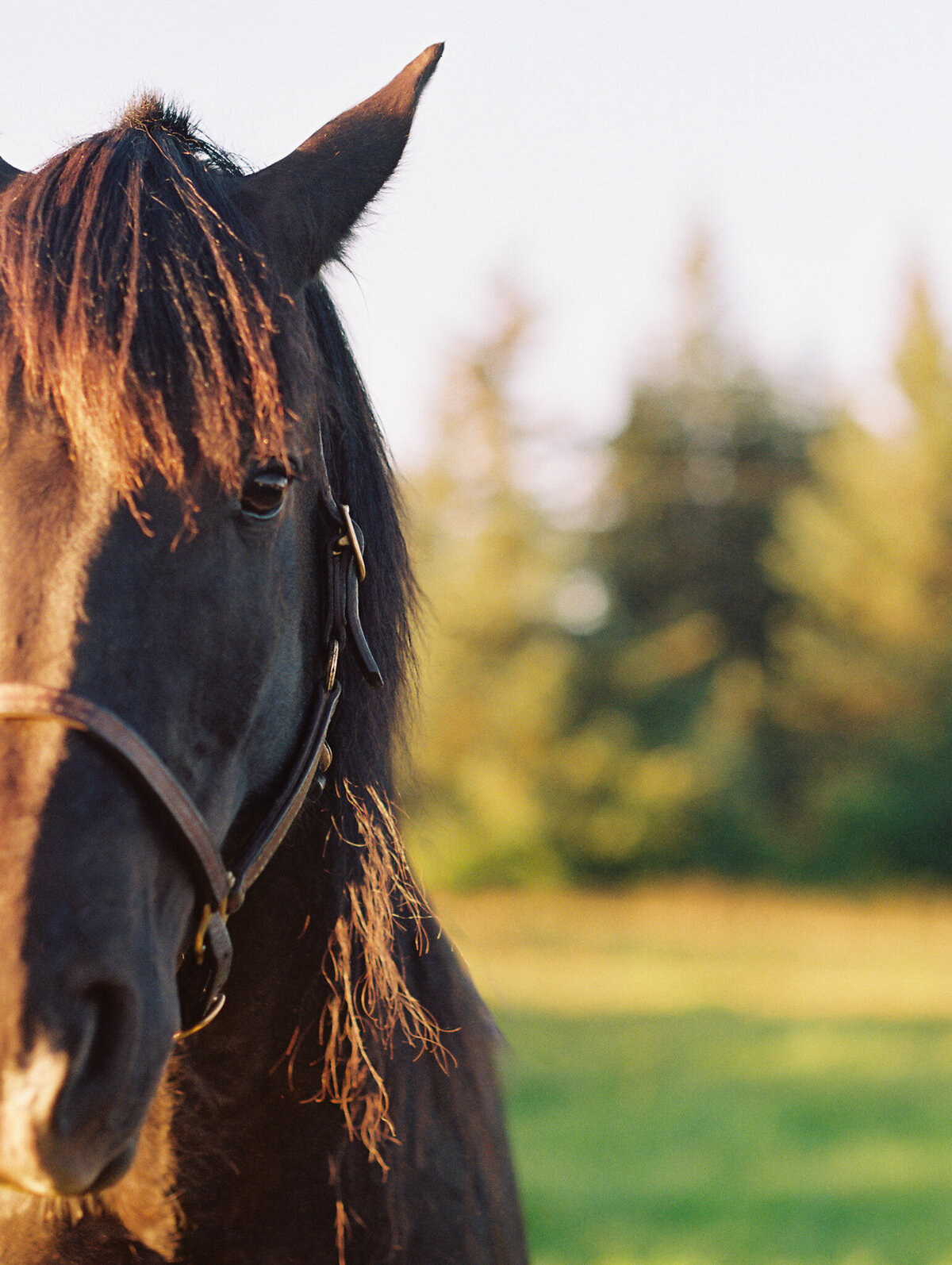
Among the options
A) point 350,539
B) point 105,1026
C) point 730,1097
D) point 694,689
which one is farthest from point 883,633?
point 105,1026

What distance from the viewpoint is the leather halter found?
118 centimetres

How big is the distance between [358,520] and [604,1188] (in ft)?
19.1

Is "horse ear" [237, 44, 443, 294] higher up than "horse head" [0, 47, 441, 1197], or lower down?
higher up

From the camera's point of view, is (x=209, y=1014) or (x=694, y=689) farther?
(x=694, y=689)

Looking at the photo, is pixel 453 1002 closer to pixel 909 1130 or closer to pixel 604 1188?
pixel 604 1188

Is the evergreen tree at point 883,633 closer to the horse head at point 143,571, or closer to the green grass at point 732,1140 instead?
the green grass at point 732,1140

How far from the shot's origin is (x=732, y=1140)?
744cm

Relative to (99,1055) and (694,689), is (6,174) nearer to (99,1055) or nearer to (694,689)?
(99,1055)

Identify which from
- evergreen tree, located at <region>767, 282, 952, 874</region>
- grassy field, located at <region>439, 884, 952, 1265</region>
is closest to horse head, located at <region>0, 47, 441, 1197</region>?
grassy field, located at <region>439, 884, 952, 1265</region>

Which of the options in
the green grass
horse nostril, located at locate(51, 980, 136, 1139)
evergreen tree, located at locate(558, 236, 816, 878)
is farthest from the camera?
evergreen tree, located at locate(558, 236, 816, 878)

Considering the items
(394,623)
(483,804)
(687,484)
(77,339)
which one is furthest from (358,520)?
(687,484)

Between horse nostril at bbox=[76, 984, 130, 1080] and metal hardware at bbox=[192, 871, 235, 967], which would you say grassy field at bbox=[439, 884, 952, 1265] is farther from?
horse nostril at bbox=[76, 984, 130, 1080]

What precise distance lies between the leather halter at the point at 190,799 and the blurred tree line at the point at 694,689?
20033 millimetres

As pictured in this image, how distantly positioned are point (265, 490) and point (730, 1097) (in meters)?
8.39
